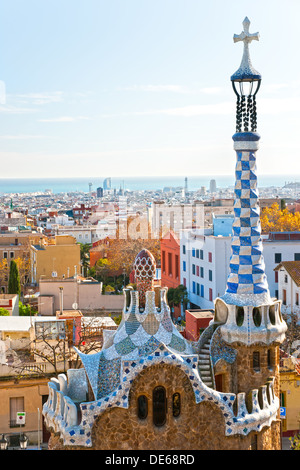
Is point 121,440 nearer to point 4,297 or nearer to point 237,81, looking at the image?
point 237,81

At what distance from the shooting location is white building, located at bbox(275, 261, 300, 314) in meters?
24.3

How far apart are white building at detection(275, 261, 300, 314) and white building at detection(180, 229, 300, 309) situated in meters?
1.17

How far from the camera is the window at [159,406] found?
28.3 ft

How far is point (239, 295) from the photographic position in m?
9.85

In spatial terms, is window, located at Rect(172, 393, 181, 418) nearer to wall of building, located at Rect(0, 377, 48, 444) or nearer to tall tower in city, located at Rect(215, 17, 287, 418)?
tall tower in city, located at Rect(215, 17, 287, 418)

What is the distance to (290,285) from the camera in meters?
24.8

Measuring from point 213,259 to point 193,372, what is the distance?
20081 mm

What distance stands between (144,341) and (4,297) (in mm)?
18652

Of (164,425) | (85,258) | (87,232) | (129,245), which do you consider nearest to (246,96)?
(164,425)

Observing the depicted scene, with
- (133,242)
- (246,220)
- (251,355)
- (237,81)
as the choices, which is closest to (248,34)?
(237,81)

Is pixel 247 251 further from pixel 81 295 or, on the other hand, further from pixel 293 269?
pixel 81 295

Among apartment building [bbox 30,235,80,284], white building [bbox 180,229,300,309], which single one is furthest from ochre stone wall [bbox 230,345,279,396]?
apartment building [bbox 30,235,80,284]

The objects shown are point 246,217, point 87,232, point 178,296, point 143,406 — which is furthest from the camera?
point 87,232

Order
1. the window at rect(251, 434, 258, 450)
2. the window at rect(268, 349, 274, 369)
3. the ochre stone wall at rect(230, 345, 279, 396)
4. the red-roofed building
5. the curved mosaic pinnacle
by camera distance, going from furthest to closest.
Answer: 1. the red-roofed building
2. the curved mosaic pinnacle
3. the window at rect(268, 349, 274, 369)
4. the ochre stone wall at rect(230, 345, 279, 396)
5. the window at rect(251, 434, 258, 450)
